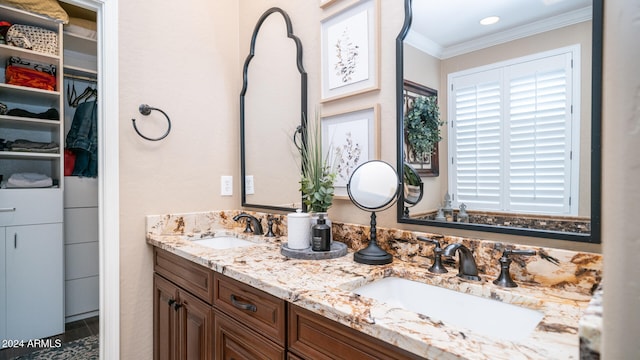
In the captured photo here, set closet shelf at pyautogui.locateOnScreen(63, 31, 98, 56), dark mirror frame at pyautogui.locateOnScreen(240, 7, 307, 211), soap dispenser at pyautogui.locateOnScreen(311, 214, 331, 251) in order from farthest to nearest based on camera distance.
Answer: closet shelf at pyautogui.locateOnScreen(63, 31, 98, 56) < dark mirror frame at pyautogui.locateOnScreen(240, 7, 307, 211) < soap dispenser at pyautogui.locateOnScreen(311, 214, 331, 251)

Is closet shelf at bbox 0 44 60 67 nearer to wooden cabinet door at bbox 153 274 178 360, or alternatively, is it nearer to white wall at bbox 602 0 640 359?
wooden cabinet door at bbox 153 274 178 360

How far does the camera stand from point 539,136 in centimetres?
92

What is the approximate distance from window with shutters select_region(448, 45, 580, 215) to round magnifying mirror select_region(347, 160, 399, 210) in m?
0.21

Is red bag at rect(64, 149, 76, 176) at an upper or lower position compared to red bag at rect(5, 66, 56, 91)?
lower

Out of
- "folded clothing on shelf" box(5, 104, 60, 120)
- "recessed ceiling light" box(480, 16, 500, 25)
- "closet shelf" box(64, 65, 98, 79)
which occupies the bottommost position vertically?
"folded clothing on shelf" box(5, 104, 60, 120)

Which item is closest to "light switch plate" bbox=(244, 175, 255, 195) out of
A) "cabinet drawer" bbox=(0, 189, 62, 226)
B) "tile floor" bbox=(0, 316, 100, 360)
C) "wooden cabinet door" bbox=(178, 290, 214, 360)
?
"wooden cabinet door" bbox=(178, 290, 214, 360)

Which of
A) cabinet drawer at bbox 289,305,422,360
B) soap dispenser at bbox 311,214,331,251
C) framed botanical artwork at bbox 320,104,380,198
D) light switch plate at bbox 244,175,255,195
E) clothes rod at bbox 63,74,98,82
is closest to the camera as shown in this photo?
cabinet drawer at bbox 289,305,422,360

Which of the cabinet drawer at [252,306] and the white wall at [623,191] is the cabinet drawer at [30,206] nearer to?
the cabinet drawer at [252,306]

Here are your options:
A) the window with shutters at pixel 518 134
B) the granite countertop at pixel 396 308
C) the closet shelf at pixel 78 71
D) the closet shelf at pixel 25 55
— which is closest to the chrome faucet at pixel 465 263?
the granite countertop at pixel 396 308

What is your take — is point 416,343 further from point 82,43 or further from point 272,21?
point 82,43

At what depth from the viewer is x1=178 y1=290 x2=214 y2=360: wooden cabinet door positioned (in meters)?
1.27

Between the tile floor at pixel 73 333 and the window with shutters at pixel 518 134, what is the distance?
289 cm

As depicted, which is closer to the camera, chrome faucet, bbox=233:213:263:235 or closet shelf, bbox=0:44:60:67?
chrome faucet, bbox=233:213:263:235

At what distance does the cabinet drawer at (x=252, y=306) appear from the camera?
93 centimetres
